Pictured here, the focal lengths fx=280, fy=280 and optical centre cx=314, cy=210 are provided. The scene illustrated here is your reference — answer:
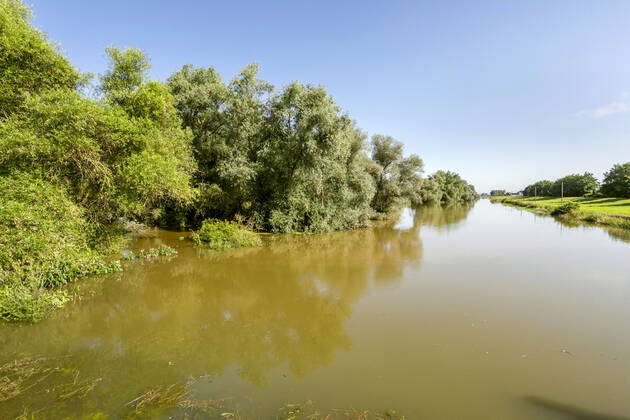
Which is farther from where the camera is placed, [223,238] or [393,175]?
[393,175]

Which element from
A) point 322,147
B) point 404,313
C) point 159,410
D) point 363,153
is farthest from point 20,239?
point 363,153

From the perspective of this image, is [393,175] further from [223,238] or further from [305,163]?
[223,238]

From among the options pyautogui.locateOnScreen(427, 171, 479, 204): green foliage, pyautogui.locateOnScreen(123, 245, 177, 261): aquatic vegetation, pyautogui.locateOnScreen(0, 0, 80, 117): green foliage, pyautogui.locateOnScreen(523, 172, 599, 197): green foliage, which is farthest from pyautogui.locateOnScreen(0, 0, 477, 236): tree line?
pyautogui.locateOnScreen(523, 172, 599, 197): green foliage

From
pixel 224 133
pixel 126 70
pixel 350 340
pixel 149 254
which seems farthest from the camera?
pixel 224 133

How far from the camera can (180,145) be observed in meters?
14.5

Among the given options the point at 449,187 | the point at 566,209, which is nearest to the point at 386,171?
the point at 566,209

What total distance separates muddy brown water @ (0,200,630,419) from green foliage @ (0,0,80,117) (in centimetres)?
624

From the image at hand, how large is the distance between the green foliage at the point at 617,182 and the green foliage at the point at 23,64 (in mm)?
78614

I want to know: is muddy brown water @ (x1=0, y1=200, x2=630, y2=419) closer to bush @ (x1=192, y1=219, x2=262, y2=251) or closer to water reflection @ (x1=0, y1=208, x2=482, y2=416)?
water reflection @ (x1=0, y1=208, x2=482, y2=416)

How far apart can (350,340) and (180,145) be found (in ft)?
43.3

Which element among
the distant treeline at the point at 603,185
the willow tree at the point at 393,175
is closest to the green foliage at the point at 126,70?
the willow tree at the point at 393,175

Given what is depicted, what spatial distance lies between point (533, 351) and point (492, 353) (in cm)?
80

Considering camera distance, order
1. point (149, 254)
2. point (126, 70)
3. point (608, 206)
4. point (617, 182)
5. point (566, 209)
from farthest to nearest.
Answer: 1. point (617, 182)
2. point (608, 206)
3. point (566, 209)
4. point (126, 70)
5. point (149, 254)

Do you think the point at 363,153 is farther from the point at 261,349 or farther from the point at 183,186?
the point at 261,349
